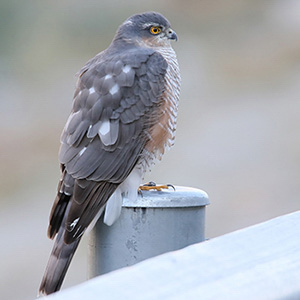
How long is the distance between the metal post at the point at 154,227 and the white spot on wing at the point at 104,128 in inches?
37.6

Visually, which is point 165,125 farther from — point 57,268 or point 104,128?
point 57,268

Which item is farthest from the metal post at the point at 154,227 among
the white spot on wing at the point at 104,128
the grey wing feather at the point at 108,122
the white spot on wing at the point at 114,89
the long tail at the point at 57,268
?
the white spot on wing at the point at 114,89

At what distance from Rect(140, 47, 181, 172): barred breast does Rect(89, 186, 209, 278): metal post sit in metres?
1.08

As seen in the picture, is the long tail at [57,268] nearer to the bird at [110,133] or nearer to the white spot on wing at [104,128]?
the bird at [110,133]

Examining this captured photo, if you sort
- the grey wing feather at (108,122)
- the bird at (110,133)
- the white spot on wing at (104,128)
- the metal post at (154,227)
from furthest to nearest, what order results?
the white spot on wing at (104,128) < the grey wing feather at (108,122) < the bird at (110,133) < the metal post at (154,227)

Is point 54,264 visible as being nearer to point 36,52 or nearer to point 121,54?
point 121,54

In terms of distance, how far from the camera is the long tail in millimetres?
2490

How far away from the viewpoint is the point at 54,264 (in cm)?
253

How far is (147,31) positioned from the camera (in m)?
3.48

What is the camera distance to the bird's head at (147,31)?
345 centimetres

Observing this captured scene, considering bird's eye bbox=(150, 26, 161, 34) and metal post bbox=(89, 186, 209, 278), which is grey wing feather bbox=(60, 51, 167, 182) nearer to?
bird's eye bbox=(150, 26, 161, 34)

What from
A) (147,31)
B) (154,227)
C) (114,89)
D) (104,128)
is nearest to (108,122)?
(104,128)

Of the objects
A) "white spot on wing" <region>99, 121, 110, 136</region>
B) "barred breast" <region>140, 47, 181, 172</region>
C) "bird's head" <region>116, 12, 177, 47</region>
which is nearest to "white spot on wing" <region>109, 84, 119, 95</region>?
"white spot on wing" <region>99, 121, 110, 136</region>

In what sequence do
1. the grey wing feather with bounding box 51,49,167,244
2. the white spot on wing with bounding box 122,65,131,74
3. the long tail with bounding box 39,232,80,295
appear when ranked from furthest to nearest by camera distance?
the white spot on wing with bounding box 122,65,131,74, the grey wing feather with bounding box 51,49,167,244, the long tail with bounding box 39,232,80,295
